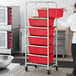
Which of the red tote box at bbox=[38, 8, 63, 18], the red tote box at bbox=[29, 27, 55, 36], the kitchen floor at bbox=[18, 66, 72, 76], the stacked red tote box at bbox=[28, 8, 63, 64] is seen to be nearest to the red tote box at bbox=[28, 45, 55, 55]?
the stacked red tote box at bbox=[28, 8, 63, 64]

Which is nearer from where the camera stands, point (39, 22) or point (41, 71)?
point (39, 22)

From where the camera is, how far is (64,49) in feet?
20.0

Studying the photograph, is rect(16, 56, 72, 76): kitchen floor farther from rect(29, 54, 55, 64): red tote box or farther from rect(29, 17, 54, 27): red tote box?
rect(29, 17, 54, 27): red tote box

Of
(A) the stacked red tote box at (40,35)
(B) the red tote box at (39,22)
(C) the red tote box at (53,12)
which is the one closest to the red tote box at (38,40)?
(A) the stacked red tote box at (40,35)

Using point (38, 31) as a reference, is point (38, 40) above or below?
below

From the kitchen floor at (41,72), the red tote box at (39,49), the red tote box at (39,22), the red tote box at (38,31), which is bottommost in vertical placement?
the kitchen floor at (41,72)

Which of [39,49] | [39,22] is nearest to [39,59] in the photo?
[39,49]

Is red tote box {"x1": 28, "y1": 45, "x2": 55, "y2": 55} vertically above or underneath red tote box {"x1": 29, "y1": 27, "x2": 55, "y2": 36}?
underneath

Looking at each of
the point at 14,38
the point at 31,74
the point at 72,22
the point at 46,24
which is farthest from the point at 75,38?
the point at 14,38

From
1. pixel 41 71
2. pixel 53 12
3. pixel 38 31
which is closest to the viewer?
pixel 53 12

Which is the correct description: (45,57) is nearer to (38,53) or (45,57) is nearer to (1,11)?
(38,53)

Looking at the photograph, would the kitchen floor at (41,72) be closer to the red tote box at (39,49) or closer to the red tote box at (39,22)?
the red tote box at (39,49)

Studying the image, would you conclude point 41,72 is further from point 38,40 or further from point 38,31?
point 38,31

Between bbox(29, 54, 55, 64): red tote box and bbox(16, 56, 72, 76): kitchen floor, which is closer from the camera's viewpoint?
bbox(16, 56, 72, 76): kitchen floor
